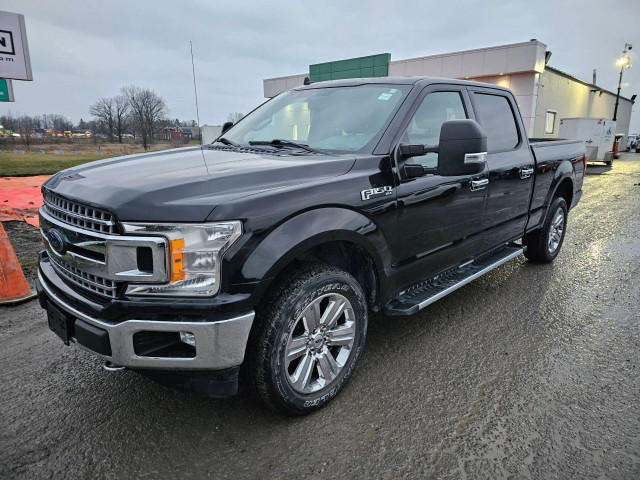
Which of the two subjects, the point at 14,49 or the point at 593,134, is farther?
the point at 593,134

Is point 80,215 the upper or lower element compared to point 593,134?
lower

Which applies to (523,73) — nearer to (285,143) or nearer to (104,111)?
(285,143)

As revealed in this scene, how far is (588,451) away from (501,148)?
269 cm

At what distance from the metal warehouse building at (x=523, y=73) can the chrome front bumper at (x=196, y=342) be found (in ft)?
60.9

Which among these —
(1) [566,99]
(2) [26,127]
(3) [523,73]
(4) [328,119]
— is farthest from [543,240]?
(2) [26,127]

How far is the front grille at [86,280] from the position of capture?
2.08m

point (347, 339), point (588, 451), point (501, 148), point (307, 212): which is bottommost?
point (588, 451)

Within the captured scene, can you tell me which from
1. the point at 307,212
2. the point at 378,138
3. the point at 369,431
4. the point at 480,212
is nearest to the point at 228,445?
the point at 369,431

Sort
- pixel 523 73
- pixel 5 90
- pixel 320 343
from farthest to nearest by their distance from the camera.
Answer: pixel 523 73 → pixel 5 90 → pixel 320 343

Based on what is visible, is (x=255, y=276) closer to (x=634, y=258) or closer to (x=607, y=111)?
(x=634, y=258)

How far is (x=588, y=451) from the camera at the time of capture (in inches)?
86.6

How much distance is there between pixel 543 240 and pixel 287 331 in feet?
12.9

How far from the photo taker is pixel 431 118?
10.7 ft

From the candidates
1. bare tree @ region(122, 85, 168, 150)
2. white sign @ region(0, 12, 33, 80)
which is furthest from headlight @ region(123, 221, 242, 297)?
bare tree @ region(122, 85, 168, 150)
